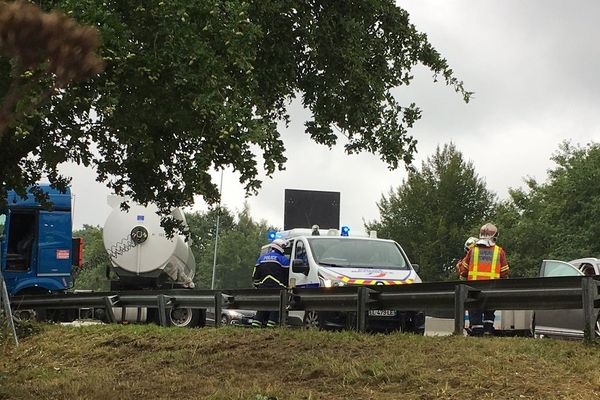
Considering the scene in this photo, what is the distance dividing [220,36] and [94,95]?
139 cm

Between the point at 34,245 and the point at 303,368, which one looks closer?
the point at 303,368

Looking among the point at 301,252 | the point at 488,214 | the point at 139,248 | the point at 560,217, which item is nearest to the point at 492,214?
the point at 488,214

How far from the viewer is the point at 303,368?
25.6 feet

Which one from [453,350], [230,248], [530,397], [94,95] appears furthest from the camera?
[230,248]

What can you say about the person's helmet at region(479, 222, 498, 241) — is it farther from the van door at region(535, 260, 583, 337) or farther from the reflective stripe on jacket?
the van door at region(535, 260, 583, 337)

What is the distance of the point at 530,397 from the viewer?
581 cm

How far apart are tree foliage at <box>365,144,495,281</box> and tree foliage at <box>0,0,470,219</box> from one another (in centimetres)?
4909

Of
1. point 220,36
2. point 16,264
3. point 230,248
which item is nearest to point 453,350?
point 220,36

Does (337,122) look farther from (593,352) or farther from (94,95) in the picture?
(593,352)

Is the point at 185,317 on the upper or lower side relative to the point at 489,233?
lower

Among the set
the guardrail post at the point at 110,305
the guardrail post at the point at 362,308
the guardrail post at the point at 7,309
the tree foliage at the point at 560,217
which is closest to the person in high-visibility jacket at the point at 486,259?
the guardrail post at the point at 362,308

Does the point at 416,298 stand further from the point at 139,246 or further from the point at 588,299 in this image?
the point at 139,246

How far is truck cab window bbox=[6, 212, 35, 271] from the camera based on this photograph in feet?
62.0

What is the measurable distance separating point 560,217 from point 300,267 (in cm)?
4379
